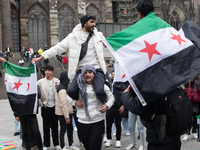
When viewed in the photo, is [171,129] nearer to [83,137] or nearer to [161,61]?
[161,61]

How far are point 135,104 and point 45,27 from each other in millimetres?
36560

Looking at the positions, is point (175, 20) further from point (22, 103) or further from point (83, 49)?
point (83, 49)

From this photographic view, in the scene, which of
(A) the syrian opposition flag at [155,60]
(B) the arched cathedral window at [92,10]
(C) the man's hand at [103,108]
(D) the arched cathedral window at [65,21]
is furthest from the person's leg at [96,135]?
(B) the arched cathedral window at [92,10]

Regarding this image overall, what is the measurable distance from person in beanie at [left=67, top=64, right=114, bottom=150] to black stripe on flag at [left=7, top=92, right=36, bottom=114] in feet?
→ 5.81

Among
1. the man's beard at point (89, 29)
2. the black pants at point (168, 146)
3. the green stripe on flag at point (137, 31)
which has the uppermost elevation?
the man's beard at point (89, 29)

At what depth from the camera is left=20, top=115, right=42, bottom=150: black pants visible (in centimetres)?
541

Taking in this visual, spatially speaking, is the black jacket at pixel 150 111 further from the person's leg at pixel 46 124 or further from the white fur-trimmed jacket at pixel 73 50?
the person's leg at pixel 46 124

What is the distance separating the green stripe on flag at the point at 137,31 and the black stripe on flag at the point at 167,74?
0.40m

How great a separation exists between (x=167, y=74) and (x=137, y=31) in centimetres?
61

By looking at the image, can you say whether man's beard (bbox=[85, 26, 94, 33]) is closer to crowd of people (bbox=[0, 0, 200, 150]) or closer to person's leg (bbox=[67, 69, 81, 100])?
crowd of people (bbox=[0, 0, 200, 150])

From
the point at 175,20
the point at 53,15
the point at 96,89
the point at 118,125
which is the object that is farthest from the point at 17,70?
the point at 175,20

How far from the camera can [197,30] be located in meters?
3.13

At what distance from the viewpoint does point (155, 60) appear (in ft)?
8.36

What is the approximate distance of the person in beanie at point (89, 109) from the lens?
375 centimetres
